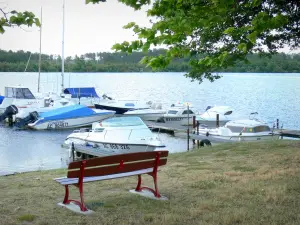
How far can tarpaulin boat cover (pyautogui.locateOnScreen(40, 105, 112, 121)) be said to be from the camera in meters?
36.9

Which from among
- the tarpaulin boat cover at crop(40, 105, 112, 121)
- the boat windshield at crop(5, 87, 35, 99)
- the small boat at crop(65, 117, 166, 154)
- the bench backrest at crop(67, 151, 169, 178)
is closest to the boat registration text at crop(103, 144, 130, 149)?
the small boat at crop(65, 117, 166, 154)

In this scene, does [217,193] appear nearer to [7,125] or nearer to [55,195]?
[55,195]

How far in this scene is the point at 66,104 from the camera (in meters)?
42.9

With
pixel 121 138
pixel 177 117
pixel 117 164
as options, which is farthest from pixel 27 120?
pixel 117 164

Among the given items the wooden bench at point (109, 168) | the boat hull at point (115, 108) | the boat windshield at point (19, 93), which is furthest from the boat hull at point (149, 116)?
the wooden bench at point (109, 168)

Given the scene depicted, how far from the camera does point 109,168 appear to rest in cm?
719

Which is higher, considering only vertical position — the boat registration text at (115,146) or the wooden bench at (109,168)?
the wooden bench at (109,168)

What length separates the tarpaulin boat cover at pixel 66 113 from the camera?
3691 cm

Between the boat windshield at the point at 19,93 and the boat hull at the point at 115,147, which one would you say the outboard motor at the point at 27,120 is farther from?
the boat hull at the point at 115,147

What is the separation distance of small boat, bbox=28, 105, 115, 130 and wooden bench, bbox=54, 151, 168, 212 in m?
29.3

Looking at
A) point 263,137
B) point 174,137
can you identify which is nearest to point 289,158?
point 263,137

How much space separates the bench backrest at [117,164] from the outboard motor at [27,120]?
100ft

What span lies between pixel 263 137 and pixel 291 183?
683 inches

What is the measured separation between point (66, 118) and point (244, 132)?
16.6m
